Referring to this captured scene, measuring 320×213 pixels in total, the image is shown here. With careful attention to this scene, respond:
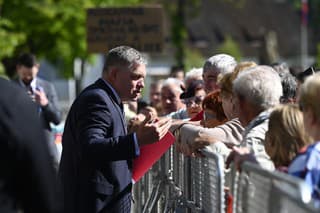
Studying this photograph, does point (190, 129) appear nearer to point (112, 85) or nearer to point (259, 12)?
point (112, 85)

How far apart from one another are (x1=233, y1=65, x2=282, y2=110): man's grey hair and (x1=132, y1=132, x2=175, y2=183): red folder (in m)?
1.83

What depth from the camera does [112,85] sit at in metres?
7.94

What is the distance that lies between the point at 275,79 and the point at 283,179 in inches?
67.9

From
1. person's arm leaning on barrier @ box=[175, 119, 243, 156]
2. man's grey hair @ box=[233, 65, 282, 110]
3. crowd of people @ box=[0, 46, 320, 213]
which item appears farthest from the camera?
person's arm leaning on barrier @ box=[175, 119, 243, 156]

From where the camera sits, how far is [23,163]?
4.68 meters

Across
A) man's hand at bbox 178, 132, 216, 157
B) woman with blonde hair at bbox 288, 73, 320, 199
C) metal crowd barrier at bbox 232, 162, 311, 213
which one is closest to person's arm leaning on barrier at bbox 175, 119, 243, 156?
man's hand at bbox 178, 132, 216, 157

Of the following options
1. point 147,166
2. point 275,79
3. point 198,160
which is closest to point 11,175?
point 275,79

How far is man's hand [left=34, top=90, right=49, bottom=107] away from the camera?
45.9ft

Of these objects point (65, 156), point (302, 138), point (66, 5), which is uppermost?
point (302, 138)

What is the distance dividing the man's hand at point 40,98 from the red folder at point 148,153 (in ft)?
18.3

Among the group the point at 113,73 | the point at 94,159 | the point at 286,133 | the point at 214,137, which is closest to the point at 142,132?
the point at 94,159

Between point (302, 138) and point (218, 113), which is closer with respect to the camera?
point (302, 138)

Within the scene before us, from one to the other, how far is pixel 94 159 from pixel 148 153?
1020mm

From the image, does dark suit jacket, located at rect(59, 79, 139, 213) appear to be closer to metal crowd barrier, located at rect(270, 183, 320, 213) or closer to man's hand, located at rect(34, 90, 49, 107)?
metal crowd barrier, located at rect(270, 183, 320, 213)
